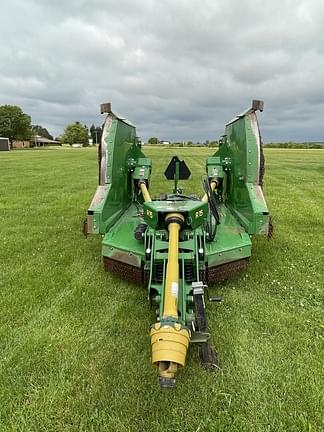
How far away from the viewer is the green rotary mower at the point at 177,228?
228 cm

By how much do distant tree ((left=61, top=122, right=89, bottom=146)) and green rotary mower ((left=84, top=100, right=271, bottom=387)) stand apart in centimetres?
9596

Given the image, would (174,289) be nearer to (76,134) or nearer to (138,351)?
(138,351)

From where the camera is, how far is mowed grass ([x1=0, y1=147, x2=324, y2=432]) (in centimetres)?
213

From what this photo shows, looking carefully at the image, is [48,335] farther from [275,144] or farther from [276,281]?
[275,144]

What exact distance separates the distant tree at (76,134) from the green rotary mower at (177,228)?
9596cm


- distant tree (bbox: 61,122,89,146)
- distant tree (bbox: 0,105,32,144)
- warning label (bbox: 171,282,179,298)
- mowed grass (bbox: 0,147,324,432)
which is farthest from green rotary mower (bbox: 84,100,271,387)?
distant tree (bbox: 61,122,89,146)

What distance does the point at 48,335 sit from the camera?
292 cm

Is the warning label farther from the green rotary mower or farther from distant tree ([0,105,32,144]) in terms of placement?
distant tree ([0,105,32,144])

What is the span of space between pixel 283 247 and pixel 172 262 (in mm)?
3031

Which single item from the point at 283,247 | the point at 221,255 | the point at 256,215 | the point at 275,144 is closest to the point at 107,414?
the point at 221,255

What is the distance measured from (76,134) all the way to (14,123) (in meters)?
33.6

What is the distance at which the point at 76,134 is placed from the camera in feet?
328

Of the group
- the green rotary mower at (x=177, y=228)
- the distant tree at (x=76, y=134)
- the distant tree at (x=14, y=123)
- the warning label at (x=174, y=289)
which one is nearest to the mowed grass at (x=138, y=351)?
the green rotary mower at (x=177, y=228)

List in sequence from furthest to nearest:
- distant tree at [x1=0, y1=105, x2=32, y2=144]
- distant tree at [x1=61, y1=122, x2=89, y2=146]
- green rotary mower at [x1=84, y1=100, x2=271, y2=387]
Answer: distant tree at [x1=61, y1=122, x2=89, y2=146], distant tree at [x1=0, y1=105, x2=32, y2=144], green rotary mower at [x1=84, y1=100, x2=271, y2=387]
